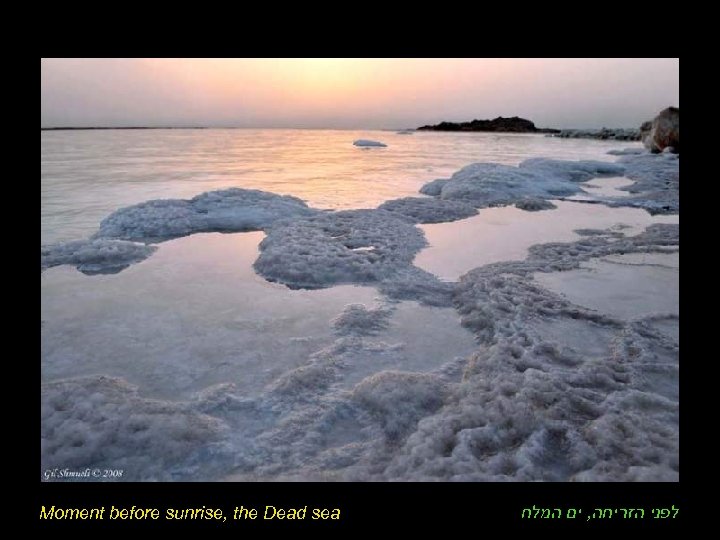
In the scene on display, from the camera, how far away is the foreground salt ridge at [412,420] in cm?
217

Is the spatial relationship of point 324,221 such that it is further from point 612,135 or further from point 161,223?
point 612,135

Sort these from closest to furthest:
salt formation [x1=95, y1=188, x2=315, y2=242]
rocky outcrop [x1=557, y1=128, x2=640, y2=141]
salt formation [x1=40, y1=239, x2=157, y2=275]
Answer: salt formation [x1=40, y1=239, x2=157, y2=275]
salt formation [x1=95, y1=188, x2=315, y2=242]
rocky outcrop [x1=557, y1=128, x2=640, y2=141]

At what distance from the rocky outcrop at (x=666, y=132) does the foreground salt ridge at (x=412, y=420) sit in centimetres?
2336

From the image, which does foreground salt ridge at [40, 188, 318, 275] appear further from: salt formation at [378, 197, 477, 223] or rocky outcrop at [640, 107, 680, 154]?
rocky outcrop at [640, 107, 680, 154]

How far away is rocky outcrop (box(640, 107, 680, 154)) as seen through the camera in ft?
70.5

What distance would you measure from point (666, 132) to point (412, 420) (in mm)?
25711

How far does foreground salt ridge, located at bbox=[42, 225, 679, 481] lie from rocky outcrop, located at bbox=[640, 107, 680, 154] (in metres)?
23.4

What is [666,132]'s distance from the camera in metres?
21.9

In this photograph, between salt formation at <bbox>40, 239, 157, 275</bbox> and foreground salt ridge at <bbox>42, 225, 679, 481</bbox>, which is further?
salt formation at <bbox>40, 239, 157, 275</bbox>

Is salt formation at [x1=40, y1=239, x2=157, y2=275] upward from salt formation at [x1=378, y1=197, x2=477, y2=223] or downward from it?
downward

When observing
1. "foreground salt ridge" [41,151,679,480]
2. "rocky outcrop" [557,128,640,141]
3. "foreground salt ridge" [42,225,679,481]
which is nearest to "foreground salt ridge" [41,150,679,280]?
"foreground salt ridge" [41,151,679,480]
